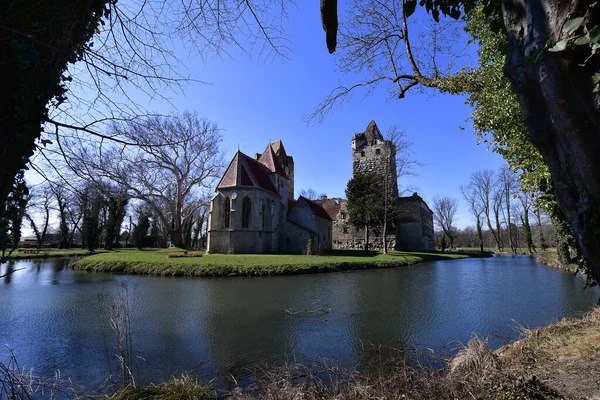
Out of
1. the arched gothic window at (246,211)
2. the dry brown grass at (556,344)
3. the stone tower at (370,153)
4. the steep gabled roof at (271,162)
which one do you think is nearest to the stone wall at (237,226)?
the arched gothic window at (246,211)

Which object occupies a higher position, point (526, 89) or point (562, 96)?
point (526, 89)

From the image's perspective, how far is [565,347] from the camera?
176 inches

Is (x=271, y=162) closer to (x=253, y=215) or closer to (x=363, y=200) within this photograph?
(x=253, y=215)

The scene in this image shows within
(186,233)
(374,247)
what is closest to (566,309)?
(374,247)

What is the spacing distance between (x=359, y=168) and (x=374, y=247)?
410 inches

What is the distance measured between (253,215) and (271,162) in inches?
351

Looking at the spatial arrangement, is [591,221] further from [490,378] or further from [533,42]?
[490,378]

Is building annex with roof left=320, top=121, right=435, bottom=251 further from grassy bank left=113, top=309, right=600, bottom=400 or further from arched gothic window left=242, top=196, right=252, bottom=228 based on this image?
grassy bank left=113, top=309, right=600, bottom=400

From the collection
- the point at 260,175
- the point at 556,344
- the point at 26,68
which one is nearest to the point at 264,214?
the point at 260,175

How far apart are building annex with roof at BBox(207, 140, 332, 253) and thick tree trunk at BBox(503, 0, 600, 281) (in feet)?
84.0

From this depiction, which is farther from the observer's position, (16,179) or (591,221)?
(16,179)

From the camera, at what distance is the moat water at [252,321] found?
545 centimetres

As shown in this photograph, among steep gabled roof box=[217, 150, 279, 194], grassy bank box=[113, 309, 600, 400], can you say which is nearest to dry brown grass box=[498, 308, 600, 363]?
grassy bank box=[113, 309, 600, 400]

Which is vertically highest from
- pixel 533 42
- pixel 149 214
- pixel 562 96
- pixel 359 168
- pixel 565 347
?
pixel 359 168
